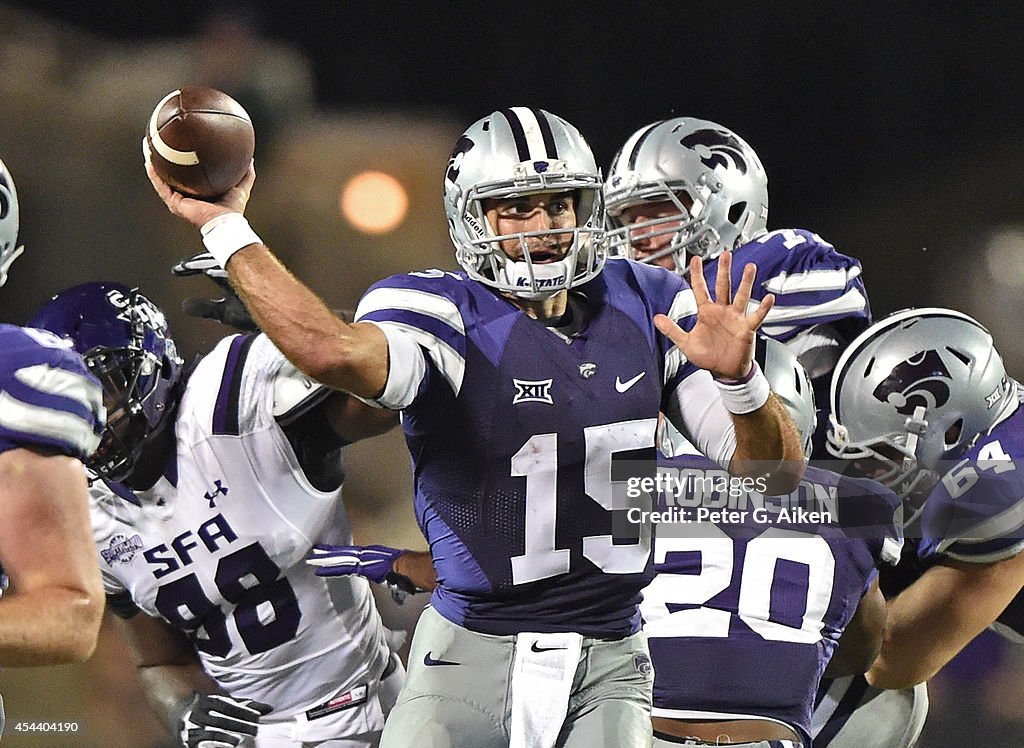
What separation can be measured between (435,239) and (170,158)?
1.75 metres

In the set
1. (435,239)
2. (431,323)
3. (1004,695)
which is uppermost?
(431,323)

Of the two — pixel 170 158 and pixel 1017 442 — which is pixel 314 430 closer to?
pixel 170 158

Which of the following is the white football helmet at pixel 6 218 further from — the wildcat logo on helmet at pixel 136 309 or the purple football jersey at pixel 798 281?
the purple football jersey at pixel 798 281

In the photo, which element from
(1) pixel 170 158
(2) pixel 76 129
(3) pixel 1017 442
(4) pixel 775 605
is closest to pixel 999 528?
(3) pixel 1017 442

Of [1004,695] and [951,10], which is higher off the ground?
[951,10]

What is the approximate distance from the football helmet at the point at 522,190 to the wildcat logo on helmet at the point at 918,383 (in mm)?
1067

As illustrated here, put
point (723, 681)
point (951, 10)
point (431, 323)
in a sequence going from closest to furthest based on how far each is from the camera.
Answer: point (431, 323) → point (723, 681) → point (951, 10)

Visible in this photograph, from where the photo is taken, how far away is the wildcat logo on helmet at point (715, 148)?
3.72 meters

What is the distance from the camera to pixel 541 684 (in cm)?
214

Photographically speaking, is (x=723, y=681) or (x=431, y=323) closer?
(x=431, y=323)

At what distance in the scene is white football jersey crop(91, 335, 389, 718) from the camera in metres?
3.23

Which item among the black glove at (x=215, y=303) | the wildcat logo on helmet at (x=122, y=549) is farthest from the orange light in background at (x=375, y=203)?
the wildcat logo on helmet at (x=122, y=549)

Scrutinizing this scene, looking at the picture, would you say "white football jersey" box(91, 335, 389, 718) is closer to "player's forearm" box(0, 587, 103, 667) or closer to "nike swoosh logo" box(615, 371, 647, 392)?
"nike swoosh logo" box(615, 371, 647, 392)

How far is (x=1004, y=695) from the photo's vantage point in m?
4.07
